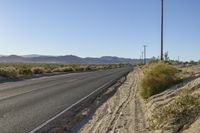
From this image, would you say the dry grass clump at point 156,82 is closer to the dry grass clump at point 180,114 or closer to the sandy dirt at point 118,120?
the sandy dirt at point 118,120

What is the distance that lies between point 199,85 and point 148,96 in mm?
5114

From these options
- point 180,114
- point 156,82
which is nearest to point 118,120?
point 180,114

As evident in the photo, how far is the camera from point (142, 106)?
1708 cm

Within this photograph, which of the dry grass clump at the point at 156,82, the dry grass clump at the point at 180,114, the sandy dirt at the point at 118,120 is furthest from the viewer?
the dry grass clump at the point at 156,82

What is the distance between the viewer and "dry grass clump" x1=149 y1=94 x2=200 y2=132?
10.5m

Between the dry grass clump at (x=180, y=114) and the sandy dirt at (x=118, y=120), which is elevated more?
the dry grass clump at (x=180, y=114)

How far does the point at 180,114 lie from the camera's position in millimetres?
10883

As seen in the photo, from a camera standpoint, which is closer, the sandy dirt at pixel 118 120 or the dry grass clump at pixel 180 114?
the dry grass clump at pixel 180 114

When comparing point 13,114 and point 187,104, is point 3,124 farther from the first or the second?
point 187,104

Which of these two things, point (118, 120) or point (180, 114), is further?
point (118, 120)

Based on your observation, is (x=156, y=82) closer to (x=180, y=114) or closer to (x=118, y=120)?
(x=118, y=120)

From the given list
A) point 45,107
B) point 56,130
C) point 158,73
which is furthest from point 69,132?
point 158,73

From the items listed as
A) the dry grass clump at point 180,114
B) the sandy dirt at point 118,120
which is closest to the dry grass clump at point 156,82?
the sandy dirt at point 118,120

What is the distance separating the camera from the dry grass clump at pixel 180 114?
1048 cm
